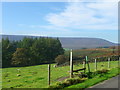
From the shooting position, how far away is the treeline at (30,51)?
1910 inches

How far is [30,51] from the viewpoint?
187ft

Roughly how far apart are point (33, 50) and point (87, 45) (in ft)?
87.0

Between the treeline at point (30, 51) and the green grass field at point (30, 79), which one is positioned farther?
the treeline at point (30, 51)

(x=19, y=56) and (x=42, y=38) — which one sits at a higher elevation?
(x=42, y=38)

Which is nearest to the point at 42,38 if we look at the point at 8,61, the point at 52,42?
the point at 52,42

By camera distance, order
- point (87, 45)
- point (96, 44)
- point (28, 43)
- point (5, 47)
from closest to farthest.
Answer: point (87, 45), point (96, 44), point (5, 47), point (28, 43)

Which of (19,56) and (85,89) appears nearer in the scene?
(85,89)

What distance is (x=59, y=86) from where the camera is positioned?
8406 millimetres

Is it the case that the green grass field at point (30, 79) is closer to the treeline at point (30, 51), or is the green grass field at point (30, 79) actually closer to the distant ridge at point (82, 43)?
Answer: the distant ridge at point (82, 43)

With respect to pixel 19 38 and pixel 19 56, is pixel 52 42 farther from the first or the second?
pixel 19 56

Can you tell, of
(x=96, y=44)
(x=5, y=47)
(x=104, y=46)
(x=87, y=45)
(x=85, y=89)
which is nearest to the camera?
(x=85, y=89)

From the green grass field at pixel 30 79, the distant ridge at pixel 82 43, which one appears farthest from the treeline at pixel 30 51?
the green grass field at pixel 30 79

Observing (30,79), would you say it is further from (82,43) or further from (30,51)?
(30,51)

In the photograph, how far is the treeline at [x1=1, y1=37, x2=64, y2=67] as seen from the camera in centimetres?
4852
